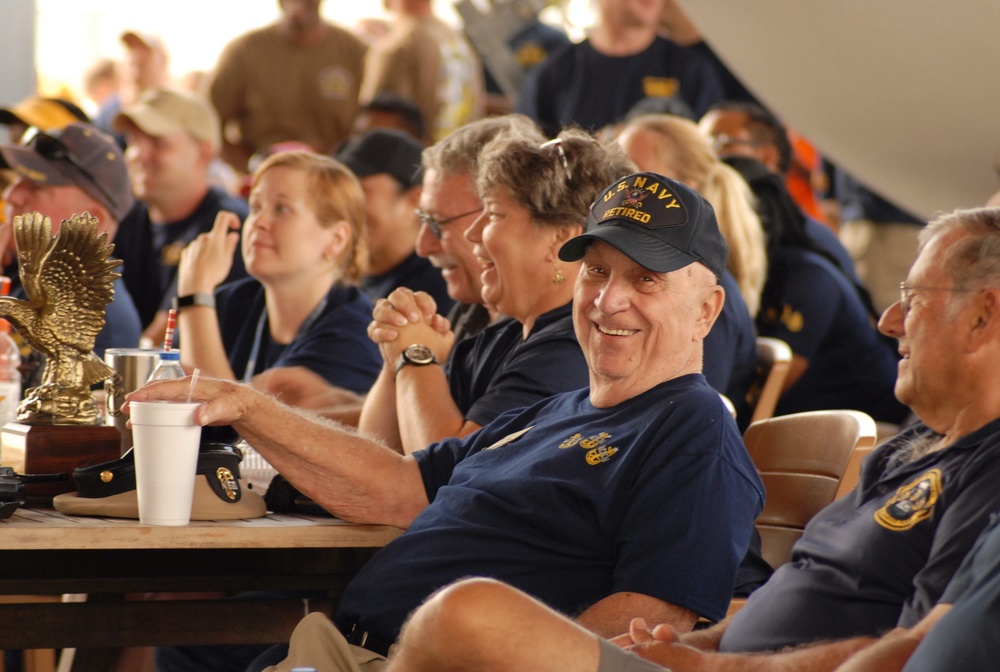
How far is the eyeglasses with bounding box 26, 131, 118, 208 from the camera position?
13.5 feet

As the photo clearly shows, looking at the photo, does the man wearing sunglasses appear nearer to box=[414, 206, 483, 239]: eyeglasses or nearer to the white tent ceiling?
box=[414, 206, 483, 239]: eyeglasses

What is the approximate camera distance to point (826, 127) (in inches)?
162

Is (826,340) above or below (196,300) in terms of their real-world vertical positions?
below

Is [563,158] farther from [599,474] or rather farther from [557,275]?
[599,474]

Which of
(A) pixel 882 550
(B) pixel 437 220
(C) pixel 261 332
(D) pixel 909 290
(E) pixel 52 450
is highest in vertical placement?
(D) pixel 909 290

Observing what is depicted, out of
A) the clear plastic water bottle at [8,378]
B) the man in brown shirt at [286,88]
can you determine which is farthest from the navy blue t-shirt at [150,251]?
the clear plastic water bottle at [8,378]

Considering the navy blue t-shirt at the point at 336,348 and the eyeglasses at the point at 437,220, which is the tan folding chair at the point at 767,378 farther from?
the navy blue t-shirt at the point at 336,348

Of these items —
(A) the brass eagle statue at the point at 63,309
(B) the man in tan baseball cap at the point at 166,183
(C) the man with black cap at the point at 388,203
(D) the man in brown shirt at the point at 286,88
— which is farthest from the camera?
(D) the man in brown shirt at the point at 286,88

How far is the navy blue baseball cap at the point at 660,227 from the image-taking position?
215cm

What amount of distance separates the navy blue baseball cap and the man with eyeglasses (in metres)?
0.33

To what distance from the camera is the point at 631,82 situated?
6.23 m

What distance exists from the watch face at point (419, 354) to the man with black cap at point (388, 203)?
58.6 inches

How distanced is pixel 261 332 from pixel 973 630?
8.79 feet

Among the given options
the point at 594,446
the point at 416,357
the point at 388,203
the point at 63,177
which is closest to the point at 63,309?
the point at 416,357
